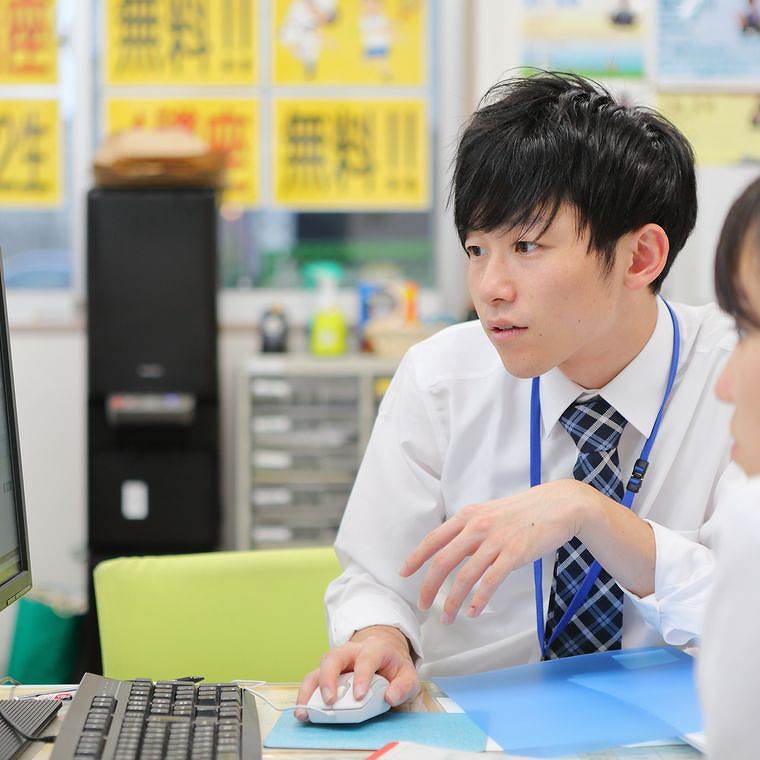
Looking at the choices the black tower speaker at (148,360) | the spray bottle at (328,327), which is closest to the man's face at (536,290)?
the black tower speaker at (148,360)

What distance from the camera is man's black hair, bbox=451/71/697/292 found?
124 centimetres

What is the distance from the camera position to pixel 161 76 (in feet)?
12.4

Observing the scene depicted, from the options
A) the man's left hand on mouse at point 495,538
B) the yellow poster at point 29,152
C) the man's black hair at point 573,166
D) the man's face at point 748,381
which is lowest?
the man's left hand on mouse at point 495,538

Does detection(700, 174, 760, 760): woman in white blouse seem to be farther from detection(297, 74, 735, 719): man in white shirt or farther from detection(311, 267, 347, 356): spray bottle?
detection(311, 267, 347, 356): spray bottle

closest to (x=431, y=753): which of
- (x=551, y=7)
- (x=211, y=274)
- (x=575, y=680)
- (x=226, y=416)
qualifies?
(x=575, y=680)

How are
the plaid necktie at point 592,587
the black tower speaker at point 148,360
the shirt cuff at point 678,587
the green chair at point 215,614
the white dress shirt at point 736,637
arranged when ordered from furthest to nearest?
the black tower speaker at point 148,360
the green chair at point 215,614
the plaid necktie at point 592,587
the shirt cuff at point 678,587
the white dress shirt at point 736,637

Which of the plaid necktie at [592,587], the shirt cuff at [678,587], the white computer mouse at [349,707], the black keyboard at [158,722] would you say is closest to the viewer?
the black keyboard at [158,722]

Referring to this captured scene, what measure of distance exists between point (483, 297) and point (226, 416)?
8.58 feet

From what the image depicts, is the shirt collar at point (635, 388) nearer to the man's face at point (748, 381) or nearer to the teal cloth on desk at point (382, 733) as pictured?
the teal cloth on desk at point (382, 733)

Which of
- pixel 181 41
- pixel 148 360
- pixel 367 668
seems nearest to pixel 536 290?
pixel 367 668

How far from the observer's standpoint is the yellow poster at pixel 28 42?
374cm

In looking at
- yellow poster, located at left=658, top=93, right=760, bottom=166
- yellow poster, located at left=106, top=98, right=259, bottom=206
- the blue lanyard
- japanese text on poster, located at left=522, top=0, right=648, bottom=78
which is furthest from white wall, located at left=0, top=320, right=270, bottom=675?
the blue lanyard

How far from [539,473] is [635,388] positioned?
17 centimetres

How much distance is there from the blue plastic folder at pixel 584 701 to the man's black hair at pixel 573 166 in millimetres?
475
